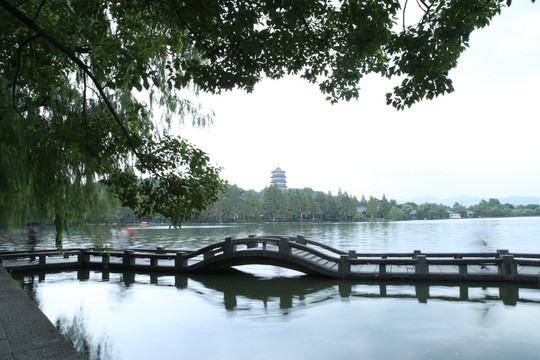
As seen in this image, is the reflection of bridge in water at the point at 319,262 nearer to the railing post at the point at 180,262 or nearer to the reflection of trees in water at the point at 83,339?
the railing post at the point at 180,262

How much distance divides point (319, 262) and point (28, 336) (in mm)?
8743

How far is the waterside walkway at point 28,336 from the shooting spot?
3.53m

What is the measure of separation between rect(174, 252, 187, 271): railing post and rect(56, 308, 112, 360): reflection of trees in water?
5.04 meters

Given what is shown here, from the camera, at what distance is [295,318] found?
7367mm

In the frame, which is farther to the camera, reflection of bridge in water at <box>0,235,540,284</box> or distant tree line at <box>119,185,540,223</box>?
distant tree line at <box>119,185,540,223</box>

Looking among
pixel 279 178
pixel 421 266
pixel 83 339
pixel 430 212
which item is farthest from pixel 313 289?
pixel 279 178

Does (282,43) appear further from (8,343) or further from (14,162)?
(8,343)

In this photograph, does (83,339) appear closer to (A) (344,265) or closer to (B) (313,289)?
(B) (313,289)

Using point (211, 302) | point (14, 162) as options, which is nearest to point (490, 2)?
point (14, 162)

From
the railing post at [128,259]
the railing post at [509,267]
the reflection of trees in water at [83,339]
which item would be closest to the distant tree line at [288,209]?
the railing post at [128,259]

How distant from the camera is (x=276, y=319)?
7355 mm

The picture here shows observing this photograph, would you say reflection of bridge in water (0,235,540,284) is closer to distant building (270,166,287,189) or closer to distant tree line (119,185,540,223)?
distant tree line (119,185,540,223)

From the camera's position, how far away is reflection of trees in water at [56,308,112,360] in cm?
574

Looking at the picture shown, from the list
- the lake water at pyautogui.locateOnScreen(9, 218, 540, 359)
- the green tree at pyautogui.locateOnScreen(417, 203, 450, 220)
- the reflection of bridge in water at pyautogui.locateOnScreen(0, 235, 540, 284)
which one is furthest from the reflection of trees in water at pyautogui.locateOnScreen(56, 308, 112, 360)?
the green tree at pyautogui.locateOnScreen(417, 203, 450, 220)
